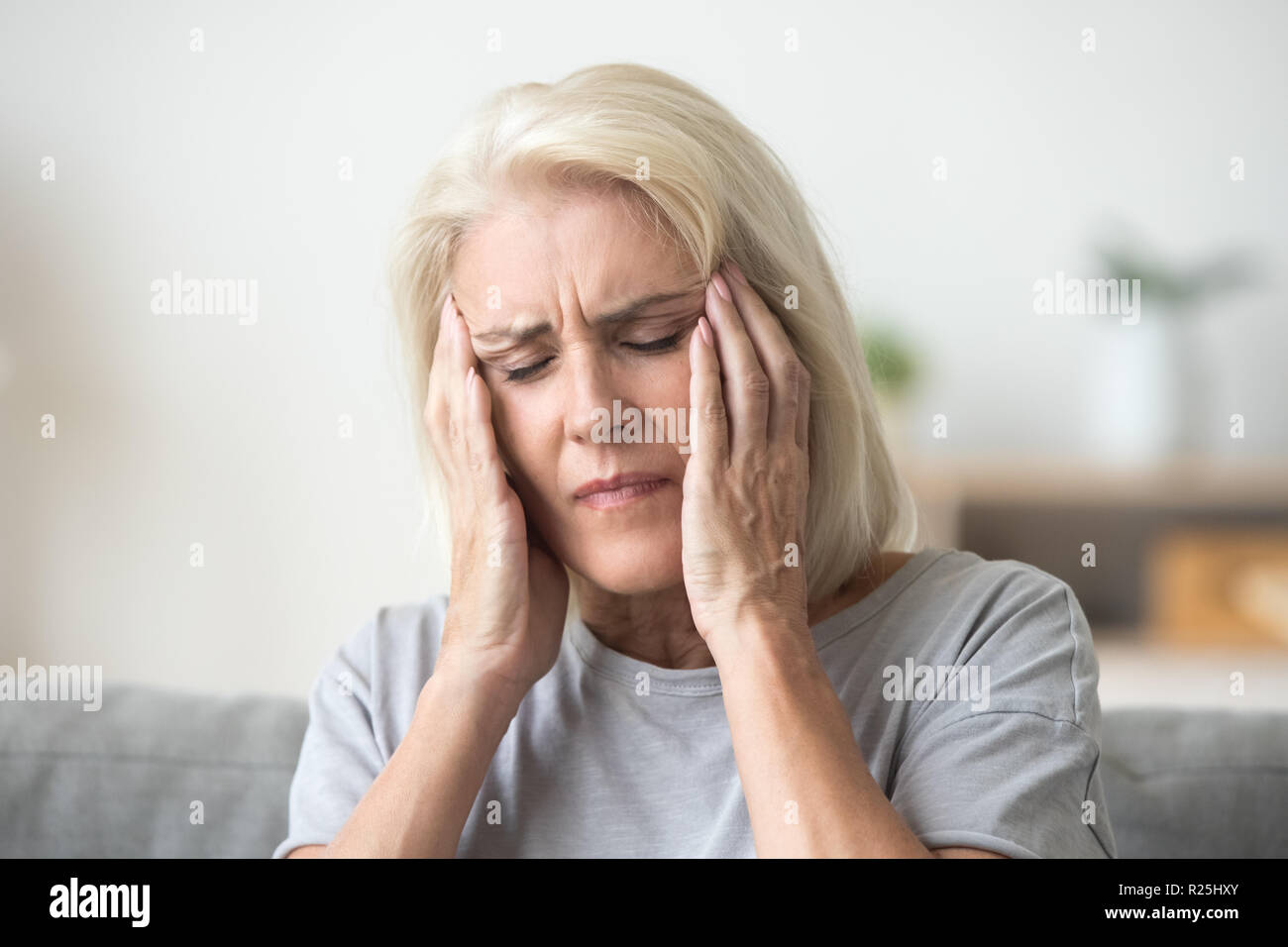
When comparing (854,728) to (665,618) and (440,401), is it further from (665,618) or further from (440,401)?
(440,401)

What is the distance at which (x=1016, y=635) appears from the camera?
1127 mm

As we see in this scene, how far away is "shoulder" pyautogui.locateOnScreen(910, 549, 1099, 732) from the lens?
3.51ft

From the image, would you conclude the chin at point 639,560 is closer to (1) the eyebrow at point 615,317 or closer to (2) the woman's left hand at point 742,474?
(2) the woman's left hand at point 742,474

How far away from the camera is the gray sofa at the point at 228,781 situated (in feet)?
4.61

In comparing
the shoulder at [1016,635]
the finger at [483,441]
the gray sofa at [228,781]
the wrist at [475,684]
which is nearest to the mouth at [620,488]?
the finger at [483,441]

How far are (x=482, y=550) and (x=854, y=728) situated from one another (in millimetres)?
439

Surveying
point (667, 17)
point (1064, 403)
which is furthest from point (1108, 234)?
point (667, 17)

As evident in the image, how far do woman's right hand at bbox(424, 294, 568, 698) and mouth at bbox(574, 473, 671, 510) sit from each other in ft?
0.35

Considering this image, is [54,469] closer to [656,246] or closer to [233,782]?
[233,782]

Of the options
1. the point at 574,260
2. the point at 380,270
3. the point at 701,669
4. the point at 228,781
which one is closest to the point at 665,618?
the point at 701,669

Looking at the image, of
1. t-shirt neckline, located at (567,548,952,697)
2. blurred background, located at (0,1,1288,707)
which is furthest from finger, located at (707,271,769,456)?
blurred background, located at (0,1,1288,707)

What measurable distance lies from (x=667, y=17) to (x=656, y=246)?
7.97 feet

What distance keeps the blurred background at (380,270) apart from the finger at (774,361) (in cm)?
209

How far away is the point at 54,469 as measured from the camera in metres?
3.33
